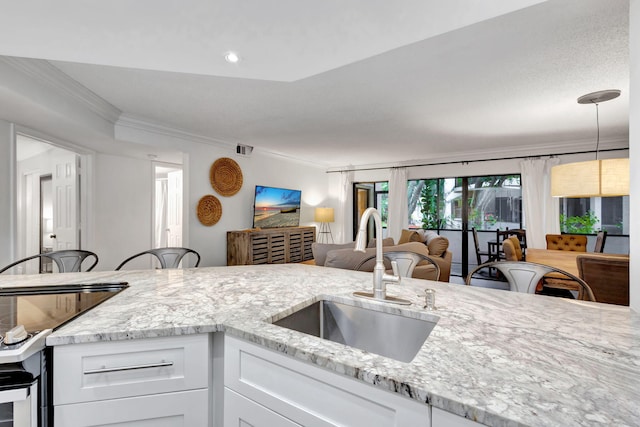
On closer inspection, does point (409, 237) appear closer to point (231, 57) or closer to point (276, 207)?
point (276, 207)

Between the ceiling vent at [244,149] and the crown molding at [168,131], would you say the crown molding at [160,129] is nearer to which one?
the crown molding at [168,131]

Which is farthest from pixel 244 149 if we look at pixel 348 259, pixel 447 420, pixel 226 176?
pixel 447 420

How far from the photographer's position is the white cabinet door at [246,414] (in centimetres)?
89

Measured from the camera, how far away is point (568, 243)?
4152 millimetres

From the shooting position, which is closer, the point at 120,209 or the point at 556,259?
the point at 556,259

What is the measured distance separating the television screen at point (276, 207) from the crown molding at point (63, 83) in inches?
95.3

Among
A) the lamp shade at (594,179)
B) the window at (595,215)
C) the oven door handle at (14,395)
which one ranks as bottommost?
the oven door handle at (14,395)

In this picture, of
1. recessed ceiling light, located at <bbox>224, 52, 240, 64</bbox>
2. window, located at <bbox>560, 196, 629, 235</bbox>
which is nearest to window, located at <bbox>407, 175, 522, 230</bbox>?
window, located at <bbox>560, 196, 629, 235</bbox>

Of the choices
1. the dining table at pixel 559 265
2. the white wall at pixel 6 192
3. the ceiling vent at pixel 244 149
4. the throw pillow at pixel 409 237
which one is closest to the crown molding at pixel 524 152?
the throw pillow at pixel 409 237

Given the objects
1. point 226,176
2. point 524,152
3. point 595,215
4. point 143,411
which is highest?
point 524,152

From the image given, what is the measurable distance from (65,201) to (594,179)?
5.87 meters

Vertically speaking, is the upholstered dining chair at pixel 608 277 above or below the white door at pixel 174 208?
below

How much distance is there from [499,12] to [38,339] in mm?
2309

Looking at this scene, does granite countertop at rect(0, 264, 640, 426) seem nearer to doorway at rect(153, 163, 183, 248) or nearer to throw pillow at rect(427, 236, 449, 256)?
throw pillow at rect(427, 236, 449, 256)
